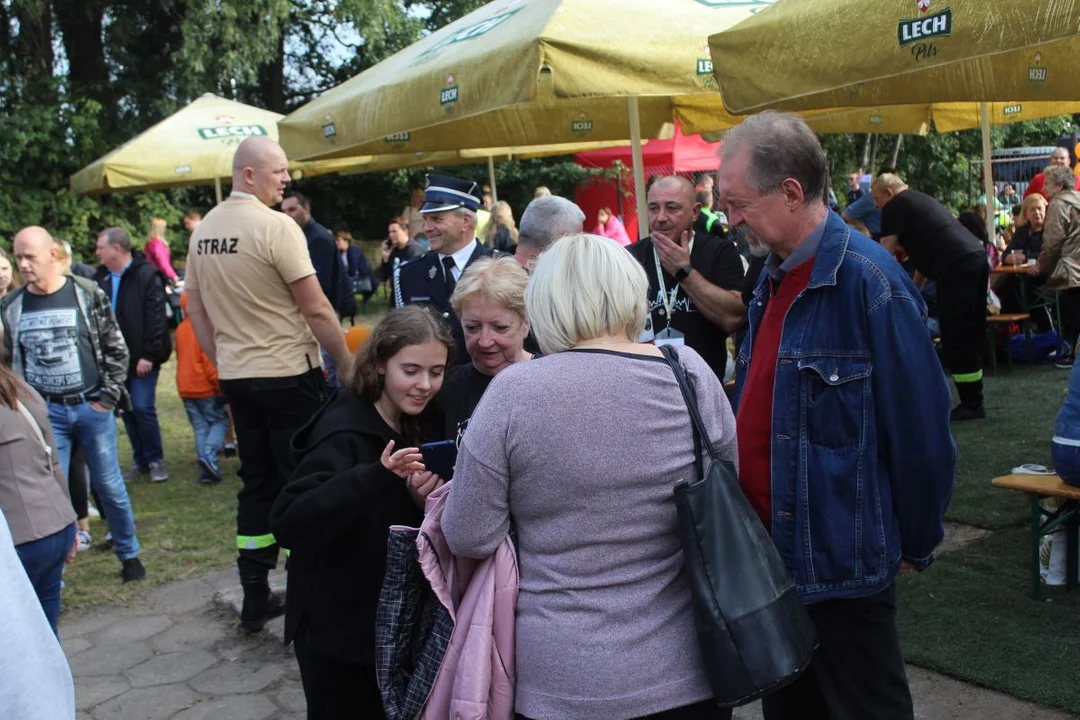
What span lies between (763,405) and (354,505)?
1024 mm

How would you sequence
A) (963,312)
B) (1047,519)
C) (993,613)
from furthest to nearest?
(963,312)
(1047,519)
(993,613)

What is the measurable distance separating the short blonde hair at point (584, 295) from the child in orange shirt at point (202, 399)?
6.68 metres

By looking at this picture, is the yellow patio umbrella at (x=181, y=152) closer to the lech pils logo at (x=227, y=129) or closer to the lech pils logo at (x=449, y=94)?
the lech pils logo at (x=227, y=129)

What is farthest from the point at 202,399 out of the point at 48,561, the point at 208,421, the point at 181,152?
the point at 48,561

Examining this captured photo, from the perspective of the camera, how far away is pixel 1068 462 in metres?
4.06

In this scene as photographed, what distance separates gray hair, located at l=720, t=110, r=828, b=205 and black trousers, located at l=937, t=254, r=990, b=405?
19.8ft

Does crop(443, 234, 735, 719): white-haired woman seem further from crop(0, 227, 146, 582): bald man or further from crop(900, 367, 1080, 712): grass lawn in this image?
crop(0, 227, 146, 582): bald man

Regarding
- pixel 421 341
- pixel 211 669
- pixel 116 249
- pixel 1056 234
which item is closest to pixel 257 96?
pixel 116 249

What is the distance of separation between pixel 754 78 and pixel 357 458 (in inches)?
105

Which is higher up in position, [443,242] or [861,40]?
[861,40]

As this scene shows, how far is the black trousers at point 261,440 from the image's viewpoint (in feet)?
16.3

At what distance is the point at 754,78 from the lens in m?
4.45

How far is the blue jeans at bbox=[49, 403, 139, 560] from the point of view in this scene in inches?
237

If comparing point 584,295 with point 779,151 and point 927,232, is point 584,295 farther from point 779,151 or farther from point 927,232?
point 927,232
